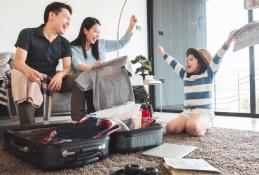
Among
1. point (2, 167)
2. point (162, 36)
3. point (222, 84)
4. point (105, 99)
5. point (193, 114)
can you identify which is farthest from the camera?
point (162, 36)

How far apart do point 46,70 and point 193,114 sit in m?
1.03

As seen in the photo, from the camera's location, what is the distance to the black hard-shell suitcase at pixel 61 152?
986 millimetres

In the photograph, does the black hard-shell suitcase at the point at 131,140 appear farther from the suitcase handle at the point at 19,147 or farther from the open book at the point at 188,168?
the suitcase handle at the point at 19,147

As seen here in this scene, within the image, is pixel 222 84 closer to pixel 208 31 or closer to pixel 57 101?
pixel 208 31

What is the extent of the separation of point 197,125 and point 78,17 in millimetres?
2099

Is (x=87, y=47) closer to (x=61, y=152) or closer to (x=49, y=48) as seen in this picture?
(x=49, y=48)

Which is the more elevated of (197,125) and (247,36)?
(247,36)

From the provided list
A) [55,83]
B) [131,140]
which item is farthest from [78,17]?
[131,140]

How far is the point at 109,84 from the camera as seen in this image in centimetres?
153

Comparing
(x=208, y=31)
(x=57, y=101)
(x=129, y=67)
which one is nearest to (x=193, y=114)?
(x=129, y=67)

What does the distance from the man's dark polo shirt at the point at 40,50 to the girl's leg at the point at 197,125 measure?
3.03 feet

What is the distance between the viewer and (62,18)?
1691mm

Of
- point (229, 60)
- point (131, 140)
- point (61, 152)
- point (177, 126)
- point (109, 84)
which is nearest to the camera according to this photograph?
point (61, 152)

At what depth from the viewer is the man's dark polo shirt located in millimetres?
Result: 1629
